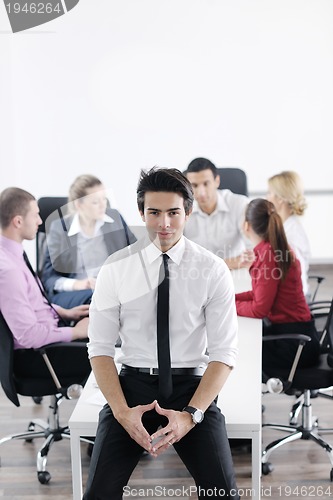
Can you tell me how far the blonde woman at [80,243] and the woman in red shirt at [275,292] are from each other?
578 millimetres

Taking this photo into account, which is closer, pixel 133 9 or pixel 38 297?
pixel 38 297

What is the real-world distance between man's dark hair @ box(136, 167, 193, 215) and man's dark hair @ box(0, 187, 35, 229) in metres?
0.88

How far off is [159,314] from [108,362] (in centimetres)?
23

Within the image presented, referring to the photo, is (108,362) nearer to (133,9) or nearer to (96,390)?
(96,390)

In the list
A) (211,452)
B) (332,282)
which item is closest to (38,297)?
(211,452)

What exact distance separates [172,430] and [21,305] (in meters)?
0.96

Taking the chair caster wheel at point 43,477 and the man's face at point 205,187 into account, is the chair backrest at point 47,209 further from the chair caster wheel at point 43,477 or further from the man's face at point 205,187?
the chair caster wheel at point 43,477

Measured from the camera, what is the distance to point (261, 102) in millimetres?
5742

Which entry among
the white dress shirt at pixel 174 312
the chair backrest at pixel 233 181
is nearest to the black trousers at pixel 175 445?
the white dress shirt at pixel 174 312

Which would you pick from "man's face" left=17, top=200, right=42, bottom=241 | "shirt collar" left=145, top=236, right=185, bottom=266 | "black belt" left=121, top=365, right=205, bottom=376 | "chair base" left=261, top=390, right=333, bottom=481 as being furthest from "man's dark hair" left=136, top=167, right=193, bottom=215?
"chair base" left=261, top=390, right=333, bottom=481

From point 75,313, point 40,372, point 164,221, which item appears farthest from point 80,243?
point 164,221

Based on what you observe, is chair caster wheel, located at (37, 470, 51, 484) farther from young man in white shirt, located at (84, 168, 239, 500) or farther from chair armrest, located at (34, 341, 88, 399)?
young man in white shirt, located at (84, 168, 239, 500)

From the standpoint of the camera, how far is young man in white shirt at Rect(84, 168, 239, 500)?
2.36 metres

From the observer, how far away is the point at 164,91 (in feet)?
18.7
